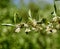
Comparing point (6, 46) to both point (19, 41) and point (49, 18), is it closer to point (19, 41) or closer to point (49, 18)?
point (19, 41)

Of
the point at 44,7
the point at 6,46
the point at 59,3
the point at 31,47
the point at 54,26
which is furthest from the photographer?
the point at 44,7

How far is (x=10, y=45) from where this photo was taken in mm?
2463

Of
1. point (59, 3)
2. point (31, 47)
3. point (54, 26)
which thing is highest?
point (59, 3)

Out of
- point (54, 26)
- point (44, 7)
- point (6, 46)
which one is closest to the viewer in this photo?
point (54, 26)

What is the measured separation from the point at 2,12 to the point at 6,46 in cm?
60

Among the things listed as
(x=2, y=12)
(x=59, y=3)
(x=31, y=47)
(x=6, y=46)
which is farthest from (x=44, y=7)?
(x=59, y=3)

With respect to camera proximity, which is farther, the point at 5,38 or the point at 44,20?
the point at 5,38

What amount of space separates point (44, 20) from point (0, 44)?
1.16 metres

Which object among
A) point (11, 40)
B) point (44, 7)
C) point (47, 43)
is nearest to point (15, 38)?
point (11, 40)

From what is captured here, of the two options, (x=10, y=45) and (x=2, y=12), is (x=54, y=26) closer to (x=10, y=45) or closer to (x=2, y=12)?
(x=10, y=45)

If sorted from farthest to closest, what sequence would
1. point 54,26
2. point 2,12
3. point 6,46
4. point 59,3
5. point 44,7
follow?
point 44,7 → point 2,12 → point 6,46 → point 59,3 → point 54,26

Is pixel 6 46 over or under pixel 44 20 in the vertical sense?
under

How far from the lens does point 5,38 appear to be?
2500 millimetres

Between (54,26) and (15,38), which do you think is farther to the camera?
(15,38)
